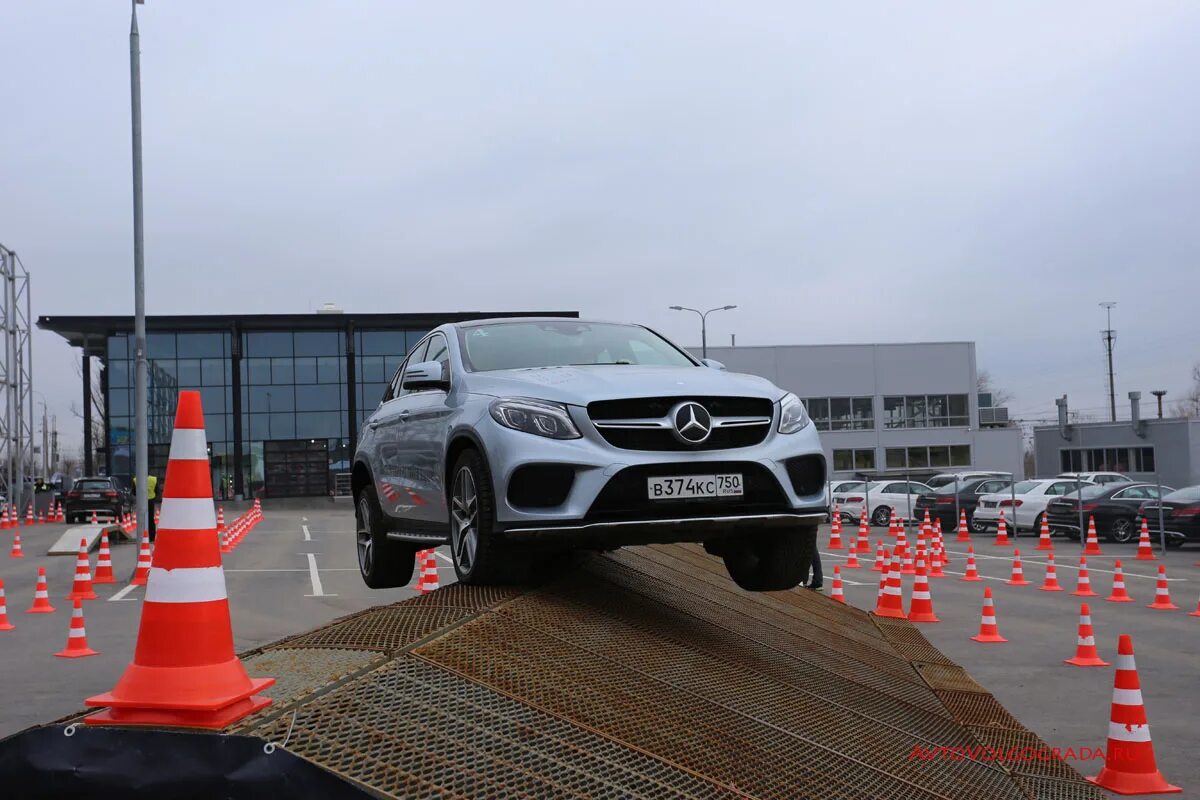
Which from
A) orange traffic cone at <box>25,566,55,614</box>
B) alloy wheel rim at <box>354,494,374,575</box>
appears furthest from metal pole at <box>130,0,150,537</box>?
alloy wheel rim at <box>354,494,374,575</box>

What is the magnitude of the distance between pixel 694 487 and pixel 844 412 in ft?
178

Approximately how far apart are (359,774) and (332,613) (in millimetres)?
11340

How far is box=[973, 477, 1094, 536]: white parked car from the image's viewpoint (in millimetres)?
28422

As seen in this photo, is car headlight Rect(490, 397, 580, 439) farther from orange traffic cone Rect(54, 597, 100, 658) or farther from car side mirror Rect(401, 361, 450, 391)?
orange traffic cone Rect(54, 597, 100, 658)

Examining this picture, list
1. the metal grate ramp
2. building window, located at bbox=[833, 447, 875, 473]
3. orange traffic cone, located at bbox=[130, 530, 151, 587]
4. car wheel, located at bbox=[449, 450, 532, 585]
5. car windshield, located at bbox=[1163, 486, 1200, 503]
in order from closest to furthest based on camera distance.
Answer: the metal grate ramp, car wheel, located at bbox=[449, 450, 532, 585], orange traffic cone, located at bbox=[130, 530, 151, 587], car windshield, located at bbox=[1163, 486, 1200, 503], building window, located at bbox=[833, 447, 875, 473]

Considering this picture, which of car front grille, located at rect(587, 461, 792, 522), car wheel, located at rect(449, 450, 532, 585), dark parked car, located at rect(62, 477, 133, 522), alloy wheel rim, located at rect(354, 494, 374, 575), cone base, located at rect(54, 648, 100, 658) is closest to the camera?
car front grille, located at rect(587, 461, 792, 522)

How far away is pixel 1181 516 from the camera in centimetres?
2341

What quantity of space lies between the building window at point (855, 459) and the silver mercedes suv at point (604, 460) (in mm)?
52433

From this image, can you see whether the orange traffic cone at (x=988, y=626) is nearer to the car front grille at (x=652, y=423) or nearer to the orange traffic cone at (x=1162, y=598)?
the orange traffic cone at (x=1162, y=598)

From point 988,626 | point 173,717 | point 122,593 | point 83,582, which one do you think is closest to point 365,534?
point 173,717

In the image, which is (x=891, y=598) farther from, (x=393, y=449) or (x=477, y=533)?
Answer: (x=477, y=533)

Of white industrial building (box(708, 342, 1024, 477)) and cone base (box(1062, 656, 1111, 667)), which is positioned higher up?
white industrial building (box(708, 342, 1024, 477))

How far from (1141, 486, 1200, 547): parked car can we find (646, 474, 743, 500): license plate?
20.4m

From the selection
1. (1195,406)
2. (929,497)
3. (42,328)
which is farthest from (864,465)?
(1195,406)
